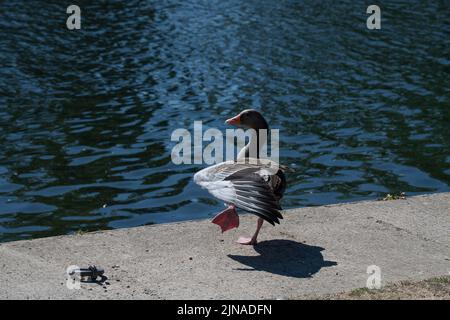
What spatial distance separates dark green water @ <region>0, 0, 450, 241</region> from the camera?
38.0 ft

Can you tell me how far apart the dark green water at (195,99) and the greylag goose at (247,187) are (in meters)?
2.93

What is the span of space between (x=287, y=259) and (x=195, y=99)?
9.33 meters

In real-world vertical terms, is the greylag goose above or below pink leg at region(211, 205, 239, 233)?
above

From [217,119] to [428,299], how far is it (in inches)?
359

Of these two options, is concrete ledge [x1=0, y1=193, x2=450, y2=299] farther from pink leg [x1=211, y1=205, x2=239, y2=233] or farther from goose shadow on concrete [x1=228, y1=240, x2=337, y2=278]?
pink leg [x1=211, y1=205, x2=239, y2=233]

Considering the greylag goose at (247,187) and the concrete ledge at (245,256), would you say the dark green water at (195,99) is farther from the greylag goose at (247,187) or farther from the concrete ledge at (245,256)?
the greylag goose at (247,187)

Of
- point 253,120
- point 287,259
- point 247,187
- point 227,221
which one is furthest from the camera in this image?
point 253,120

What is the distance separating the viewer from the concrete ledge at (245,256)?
21.7 feet

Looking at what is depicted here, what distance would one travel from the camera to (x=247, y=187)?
7.28m

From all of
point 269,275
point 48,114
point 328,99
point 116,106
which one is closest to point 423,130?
point 328,99

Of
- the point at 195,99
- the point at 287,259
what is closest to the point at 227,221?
the point at 287,259

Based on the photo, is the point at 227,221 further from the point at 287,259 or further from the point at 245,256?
the point at 287,259

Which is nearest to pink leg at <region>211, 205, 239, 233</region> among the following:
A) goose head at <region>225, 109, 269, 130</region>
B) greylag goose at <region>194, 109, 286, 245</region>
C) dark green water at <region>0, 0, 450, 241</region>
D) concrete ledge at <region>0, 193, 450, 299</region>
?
greylag goose at <region>194, 109, 286, 245</region>
